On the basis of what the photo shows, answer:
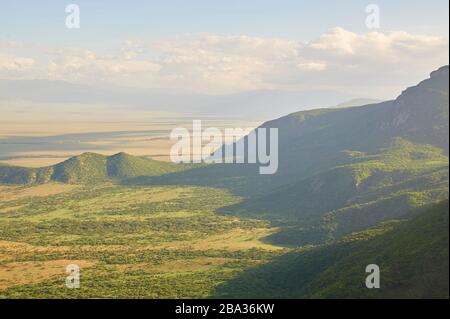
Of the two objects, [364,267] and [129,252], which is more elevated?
[364,267]

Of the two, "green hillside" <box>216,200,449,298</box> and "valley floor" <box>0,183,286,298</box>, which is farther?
"valley floor" <box>0,183,286,298</box>

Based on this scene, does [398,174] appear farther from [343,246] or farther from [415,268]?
[415,268]

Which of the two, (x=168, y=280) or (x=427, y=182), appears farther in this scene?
(x=427, y=182)

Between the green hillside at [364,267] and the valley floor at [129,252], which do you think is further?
the valley floor at [129,252]

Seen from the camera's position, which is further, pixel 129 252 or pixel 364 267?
pixel 129 252

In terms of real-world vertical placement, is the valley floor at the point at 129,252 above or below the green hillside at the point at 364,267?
below

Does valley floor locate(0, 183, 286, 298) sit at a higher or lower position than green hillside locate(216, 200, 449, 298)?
lower

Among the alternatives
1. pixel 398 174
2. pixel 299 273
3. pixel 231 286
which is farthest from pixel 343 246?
pixel 398 174
